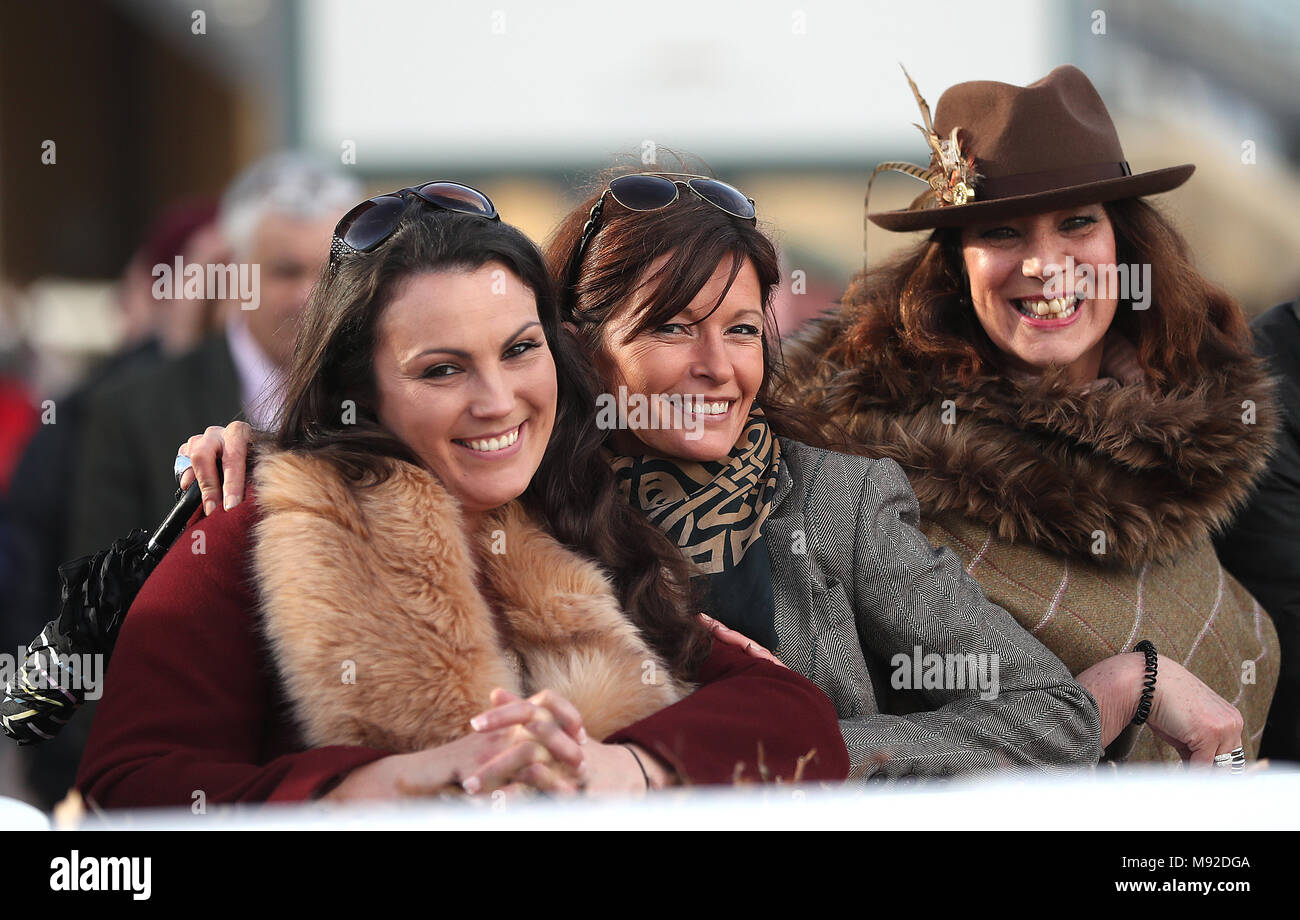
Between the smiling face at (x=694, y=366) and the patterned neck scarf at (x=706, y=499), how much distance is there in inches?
1.6

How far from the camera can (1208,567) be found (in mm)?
3068

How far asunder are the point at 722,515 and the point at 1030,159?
1.15 meters

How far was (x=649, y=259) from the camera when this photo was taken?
8.40ft

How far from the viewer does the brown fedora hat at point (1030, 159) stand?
3037mm

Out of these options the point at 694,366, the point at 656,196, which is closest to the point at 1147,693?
the point at 694,366

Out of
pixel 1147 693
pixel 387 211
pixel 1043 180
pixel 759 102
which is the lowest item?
pixel 1147 693

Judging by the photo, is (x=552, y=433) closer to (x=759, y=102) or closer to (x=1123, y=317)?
(x=1123, y=317)

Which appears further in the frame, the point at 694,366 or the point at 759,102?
the point at 759,102

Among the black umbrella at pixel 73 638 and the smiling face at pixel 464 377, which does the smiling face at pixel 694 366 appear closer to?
the smiling face at pixel 464 377

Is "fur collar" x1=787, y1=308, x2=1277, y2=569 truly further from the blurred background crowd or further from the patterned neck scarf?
the blurred background crowd

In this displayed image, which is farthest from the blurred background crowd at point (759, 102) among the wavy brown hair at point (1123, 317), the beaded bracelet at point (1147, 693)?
the beaded bracelet at point (1147, 693)

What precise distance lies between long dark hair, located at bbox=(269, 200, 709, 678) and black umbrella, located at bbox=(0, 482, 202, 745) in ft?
0.89

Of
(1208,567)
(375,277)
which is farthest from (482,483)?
(1208,567)

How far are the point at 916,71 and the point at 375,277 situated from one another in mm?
8173
